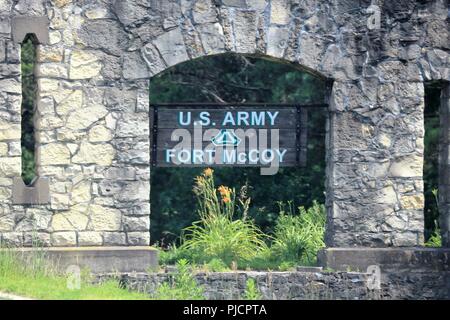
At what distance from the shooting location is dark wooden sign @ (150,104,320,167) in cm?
1359

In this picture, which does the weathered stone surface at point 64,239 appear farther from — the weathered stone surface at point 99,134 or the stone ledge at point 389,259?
the stone ledge at point 389,259

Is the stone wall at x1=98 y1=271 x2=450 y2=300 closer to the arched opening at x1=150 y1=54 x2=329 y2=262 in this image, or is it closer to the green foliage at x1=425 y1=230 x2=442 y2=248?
the green foliage at x1=425 y1=230 x2=442 y2=248

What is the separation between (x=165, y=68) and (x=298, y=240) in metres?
2.60

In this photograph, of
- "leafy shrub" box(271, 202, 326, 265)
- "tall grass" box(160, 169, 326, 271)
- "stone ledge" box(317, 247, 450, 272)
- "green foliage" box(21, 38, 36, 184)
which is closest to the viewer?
"stone ledge" box(317, 247, 450, 272)

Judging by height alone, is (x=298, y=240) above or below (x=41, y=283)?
above

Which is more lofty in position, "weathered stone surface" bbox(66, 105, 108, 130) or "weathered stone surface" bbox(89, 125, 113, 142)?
"weathered stone surface" bbox(66, 105, 108, 130)

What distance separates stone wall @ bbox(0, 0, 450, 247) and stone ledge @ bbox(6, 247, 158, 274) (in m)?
0.15

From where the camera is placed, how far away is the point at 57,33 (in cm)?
1319

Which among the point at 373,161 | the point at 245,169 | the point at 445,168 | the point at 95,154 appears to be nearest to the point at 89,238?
Answer: the point at 95,154

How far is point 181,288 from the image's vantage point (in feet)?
40.6

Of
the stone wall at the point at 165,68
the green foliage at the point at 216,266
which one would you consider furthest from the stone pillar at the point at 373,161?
the green foliage at the point at 216,266

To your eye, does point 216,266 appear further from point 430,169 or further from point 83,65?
point 430,169

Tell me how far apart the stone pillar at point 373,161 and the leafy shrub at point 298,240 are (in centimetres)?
73

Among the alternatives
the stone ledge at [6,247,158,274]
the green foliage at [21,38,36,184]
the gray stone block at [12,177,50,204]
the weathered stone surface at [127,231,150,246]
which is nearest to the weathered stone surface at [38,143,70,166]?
the gray stone block at [12,177,50,204]
